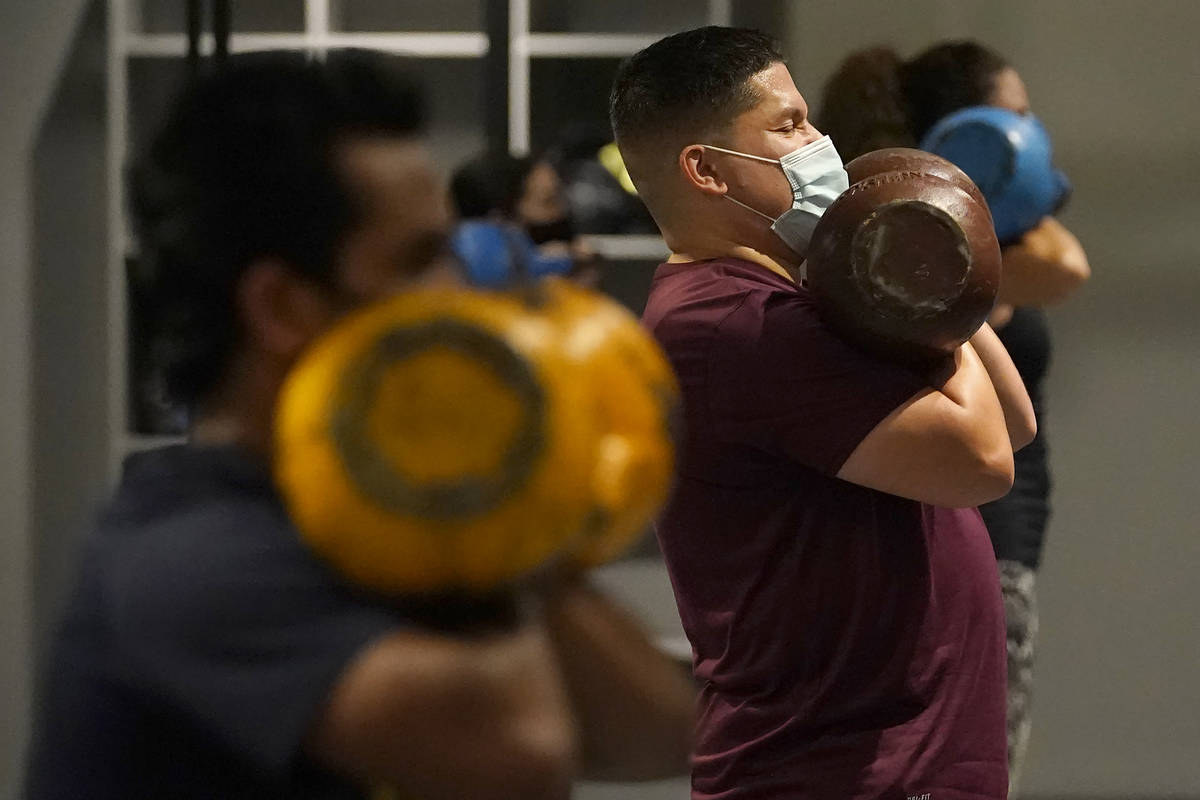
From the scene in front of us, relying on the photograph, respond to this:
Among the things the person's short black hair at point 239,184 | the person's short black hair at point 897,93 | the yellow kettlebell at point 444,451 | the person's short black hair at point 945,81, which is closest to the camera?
the yellow kettlebell at point 444,451

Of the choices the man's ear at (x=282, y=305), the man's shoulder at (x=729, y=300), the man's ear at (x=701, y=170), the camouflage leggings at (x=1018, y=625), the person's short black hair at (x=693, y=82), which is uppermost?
the person's short black hair at (x=693, y=82)

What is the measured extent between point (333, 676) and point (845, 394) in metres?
0.78

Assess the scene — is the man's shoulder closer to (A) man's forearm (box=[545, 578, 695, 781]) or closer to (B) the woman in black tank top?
(A) man's forearm (box=[545, 578, 695, 781])

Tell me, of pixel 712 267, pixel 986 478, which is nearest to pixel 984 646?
pixel 986 478

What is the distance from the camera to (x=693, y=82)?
157cm

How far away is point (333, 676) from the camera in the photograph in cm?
67

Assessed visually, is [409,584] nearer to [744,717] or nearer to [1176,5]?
[744,717]

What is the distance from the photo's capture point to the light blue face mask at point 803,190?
1.54 m

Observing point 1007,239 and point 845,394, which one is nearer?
point 845,394

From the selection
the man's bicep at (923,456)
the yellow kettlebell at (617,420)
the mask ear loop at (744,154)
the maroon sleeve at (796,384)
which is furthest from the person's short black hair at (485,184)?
the yellow kettlebell at (617,420)

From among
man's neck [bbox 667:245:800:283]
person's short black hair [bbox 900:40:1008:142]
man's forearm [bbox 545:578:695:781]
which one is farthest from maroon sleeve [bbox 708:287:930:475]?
person's short black hair [bbox 900:40:1008:142]

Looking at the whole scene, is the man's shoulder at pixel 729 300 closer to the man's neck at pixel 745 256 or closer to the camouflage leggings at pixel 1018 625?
the man's neck at pixel 745 256

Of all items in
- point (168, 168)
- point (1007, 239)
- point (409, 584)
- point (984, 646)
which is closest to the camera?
point (409, 584)

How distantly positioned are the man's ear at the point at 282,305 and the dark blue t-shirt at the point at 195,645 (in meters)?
0.07
